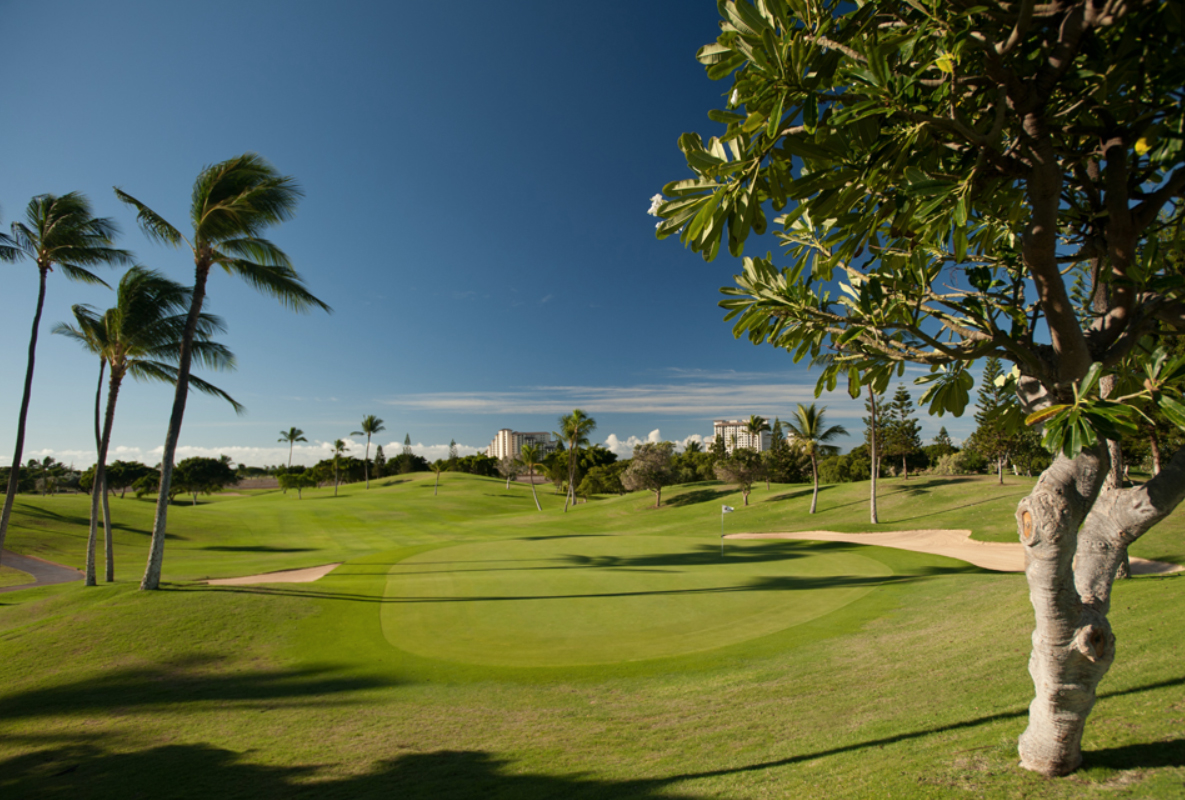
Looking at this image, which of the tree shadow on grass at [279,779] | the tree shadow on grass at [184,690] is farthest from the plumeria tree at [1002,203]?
the tree shadow on grass at [184,690]

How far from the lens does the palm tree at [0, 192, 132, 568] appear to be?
42.3 ft

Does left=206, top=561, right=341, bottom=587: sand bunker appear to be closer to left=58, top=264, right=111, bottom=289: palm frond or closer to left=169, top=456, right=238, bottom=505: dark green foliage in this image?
left=58, top=264, right=111, bottom=289: palm frond

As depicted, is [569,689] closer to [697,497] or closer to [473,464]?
[697,497]

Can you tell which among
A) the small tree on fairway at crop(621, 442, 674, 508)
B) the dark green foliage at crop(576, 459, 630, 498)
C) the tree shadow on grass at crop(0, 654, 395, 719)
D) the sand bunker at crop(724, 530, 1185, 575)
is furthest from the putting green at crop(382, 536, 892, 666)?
the dark green foliage at crop(576, 459, 630, 498)

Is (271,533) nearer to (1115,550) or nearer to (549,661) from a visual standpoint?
(549,661)

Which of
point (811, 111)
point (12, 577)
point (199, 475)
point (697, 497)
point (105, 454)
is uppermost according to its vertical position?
point (811, 111)

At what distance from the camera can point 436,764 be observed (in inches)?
196

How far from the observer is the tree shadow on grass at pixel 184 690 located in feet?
22.8

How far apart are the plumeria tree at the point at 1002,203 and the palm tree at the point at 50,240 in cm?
1771

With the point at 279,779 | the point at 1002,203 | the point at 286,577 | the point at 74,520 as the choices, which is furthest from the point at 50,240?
the point at 74,520

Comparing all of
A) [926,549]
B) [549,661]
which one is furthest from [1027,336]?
[926,549]

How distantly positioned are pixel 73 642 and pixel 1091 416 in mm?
14228

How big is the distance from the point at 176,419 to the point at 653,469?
1257 inches

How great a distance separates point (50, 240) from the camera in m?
12.9
